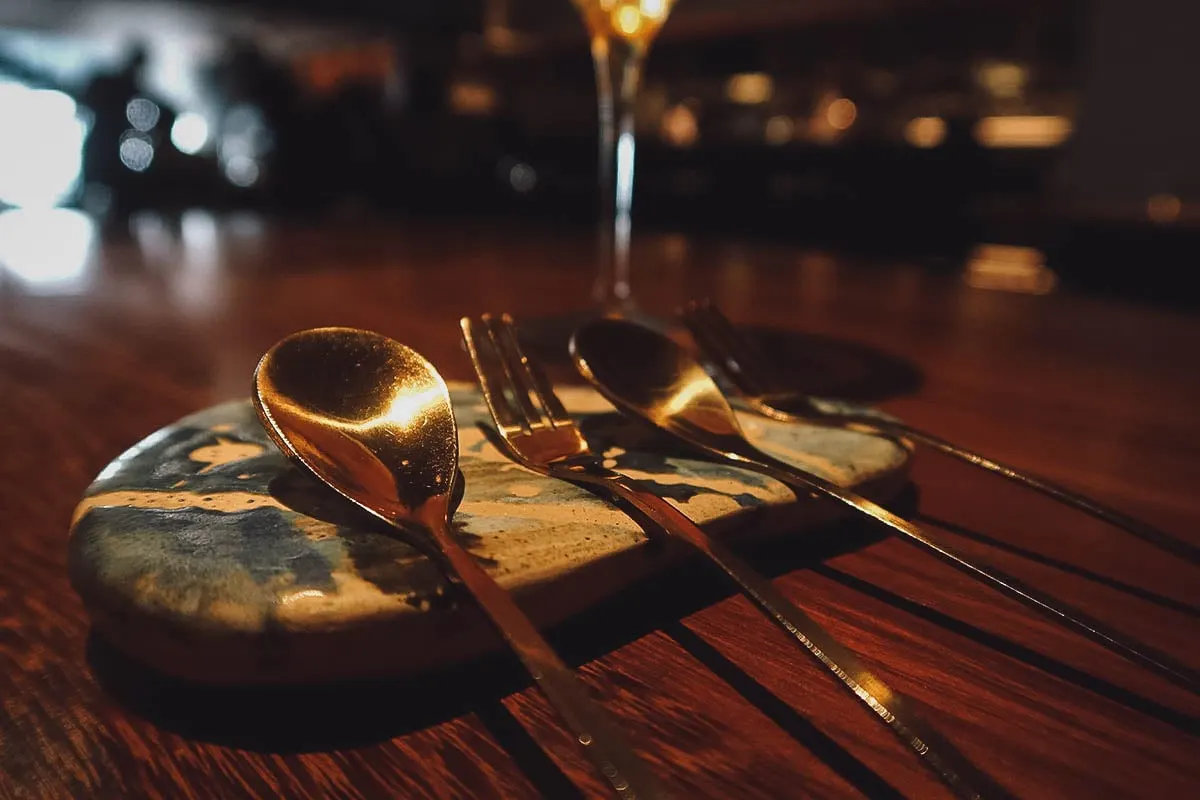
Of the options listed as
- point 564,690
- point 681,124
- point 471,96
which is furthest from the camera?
point 471,96

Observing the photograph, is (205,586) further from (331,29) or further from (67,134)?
(67,134)

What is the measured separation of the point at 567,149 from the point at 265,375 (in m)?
2.90

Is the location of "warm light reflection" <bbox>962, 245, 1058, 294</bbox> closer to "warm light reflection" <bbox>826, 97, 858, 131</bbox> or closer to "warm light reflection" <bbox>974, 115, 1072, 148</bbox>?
"warm light reflection" <bbox>974, 115, 1072, 148</bbox>

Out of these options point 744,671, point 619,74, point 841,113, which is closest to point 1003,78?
point 841,113

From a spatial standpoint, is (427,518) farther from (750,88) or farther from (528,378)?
(750,88)

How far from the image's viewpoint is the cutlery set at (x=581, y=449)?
14 centimetres

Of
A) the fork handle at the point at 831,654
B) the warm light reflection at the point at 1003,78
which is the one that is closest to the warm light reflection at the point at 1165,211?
the warm light reflection at the point at 1003,78

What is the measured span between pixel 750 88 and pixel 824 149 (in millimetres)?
863

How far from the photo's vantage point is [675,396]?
287 millimetres

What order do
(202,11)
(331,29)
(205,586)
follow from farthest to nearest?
1. (331,29)
2. (202,11)
3. (205,586)

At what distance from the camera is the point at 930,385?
46 cm

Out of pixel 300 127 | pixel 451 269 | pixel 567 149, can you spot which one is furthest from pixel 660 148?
pixel 451 269

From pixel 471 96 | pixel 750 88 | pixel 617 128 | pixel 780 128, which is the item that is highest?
pixel 471 96

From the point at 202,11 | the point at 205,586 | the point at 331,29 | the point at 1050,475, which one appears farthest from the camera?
the point at 331,29
